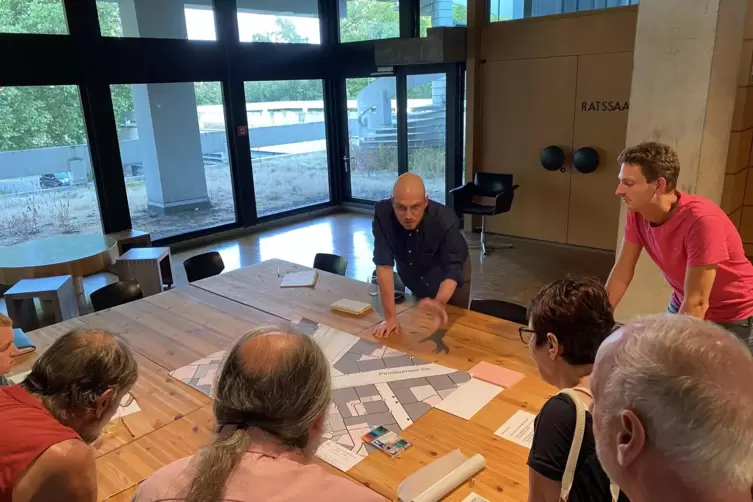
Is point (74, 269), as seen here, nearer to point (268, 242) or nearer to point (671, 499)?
point (268, 242)

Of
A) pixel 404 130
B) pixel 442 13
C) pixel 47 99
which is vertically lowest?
pixel 404 130

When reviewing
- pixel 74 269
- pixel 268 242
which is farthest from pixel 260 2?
pixel 74 269

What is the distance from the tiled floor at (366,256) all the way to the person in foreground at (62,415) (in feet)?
14.1

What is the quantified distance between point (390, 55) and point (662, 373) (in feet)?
24.3

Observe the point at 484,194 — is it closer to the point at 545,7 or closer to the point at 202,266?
the point at 545,7

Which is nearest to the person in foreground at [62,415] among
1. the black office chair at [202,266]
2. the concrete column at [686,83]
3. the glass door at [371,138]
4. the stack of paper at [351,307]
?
the stack of paper at [351,307]

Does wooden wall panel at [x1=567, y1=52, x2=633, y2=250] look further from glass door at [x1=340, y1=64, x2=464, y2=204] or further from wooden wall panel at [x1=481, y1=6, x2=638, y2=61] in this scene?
glass door at [x1=340, y1=64, x2=464, y2=204]

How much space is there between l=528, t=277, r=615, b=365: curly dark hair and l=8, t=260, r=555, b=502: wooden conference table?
55 centimetres

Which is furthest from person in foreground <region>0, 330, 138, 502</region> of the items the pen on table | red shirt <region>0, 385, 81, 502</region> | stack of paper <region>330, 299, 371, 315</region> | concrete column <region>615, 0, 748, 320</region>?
concrete column <region>615, 0, 748, 320</region>

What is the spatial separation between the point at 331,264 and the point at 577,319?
9.46 feet

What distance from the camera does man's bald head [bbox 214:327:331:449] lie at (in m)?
1.15

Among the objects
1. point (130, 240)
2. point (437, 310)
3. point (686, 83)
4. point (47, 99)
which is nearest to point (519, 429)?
point (437, 310)

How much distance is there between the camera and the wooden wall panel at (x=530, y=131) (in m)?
7.00

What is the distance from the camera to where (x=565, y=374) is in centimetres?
148
